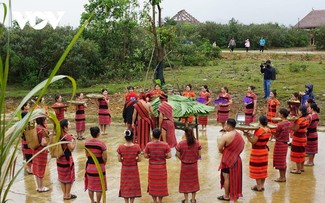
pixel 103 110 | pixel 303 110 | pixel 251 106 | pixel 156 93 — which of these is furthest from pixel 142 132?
pixel 251 106

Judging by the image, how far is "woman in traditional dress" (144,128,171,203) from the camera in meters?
7.12

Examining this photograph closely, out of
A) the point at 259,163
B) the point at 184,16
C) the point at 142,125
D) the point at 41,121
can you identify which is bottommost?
the point at 259,163

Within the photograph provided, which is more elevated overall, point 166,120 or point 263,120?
point 263,120

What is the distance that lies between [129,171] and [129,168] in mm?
49

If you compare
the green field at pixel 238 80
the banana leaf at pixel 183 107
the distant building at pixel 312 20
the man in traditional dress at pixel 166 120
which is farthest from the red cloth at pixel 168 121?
the distant building at pixel 312 20

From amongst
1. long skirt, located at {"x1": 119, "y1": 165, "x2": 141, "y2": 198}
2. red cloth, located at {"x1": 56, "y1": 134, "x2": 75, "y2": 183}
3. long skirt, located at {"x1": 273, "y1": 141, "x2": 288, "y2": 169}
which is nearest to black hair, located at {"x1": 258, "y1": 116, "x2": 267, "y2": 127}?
long skirt, located at {"x1": 273, "y1": 141, "x2": 288, "y2": 169}

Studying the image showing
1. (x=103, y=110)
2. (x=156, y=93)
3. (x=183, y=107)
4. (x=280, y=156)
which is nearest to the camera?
(x=280, y=156)

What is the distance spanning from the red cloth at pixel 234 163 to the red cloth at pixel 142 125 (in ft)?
9.66

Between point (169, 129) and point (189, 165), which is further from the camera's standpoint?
point (169, 129)

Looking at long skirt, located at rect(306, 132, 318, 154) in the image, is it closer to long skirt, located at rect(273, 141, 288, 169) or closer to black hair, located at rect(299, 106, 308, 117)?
black hair, located at rect(299, 106, 308, 117)

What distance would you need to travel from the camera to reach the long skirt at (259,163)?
786 centimetres

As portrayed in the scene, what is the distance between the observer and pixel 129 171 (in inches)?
282

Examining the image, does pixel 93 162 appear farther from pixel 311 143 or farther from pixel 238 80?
pixel 238 80

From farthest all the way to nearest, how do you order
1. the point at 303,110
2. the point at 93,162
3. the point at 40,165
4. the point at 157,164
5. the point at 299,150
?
the point at 299,150
the point at 303,110
the point at 40,165
the point at 157,164
the point at 93,162
